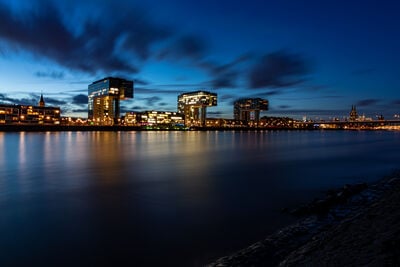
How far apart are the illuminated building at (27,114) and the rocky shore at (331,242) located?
6249 inches

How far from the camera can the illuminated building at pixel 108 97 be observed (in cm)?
15800

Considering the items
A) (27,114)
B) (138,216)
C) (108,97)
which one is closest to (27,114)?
(27,114)

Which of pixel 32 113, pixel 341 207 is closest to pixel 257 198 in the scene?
pixel 341 207

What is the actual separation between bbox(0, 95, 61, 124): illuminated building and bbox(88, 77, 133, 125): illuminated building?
958 inches

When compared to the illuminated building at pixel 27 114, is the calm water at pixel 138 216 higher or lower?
lower

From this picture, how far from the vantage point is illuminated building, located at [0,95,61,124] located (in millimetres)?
136625

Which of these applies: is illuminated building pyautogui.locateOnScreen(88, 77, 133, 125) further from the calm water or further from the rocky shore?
the rocky shore

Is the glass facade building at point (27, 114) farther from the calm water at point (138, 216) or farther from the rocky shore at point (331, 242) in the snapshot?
the rocky shore at point (331, 242)

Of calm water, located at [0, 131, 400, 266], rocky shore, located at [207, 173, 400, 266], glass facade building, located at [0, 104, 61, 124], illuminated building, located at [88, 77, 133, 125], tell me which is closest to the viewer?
rocky shore, located at [207, 173, 400, 266]

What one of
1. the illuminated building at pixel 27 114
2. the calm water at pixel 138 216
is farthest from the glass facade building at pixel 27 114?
the calm water at pixel 138 216

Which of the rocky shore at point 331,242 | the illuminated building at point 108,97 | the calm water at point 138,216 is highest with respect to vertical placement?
the illuminated building at point 108,97

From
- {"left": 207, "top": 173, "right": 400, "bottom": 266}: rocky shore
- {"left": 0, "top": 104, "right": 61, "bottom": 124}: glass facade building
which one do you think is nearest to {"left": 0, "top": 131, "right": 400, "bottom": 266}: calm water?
{"left": 207, "top": 173, "right": 400, "bottom": 266}: rocky shore

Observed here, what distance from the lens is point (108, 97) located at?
532 feet

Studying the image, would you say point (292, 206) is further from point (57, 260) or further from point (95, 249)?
point (57, 260)
